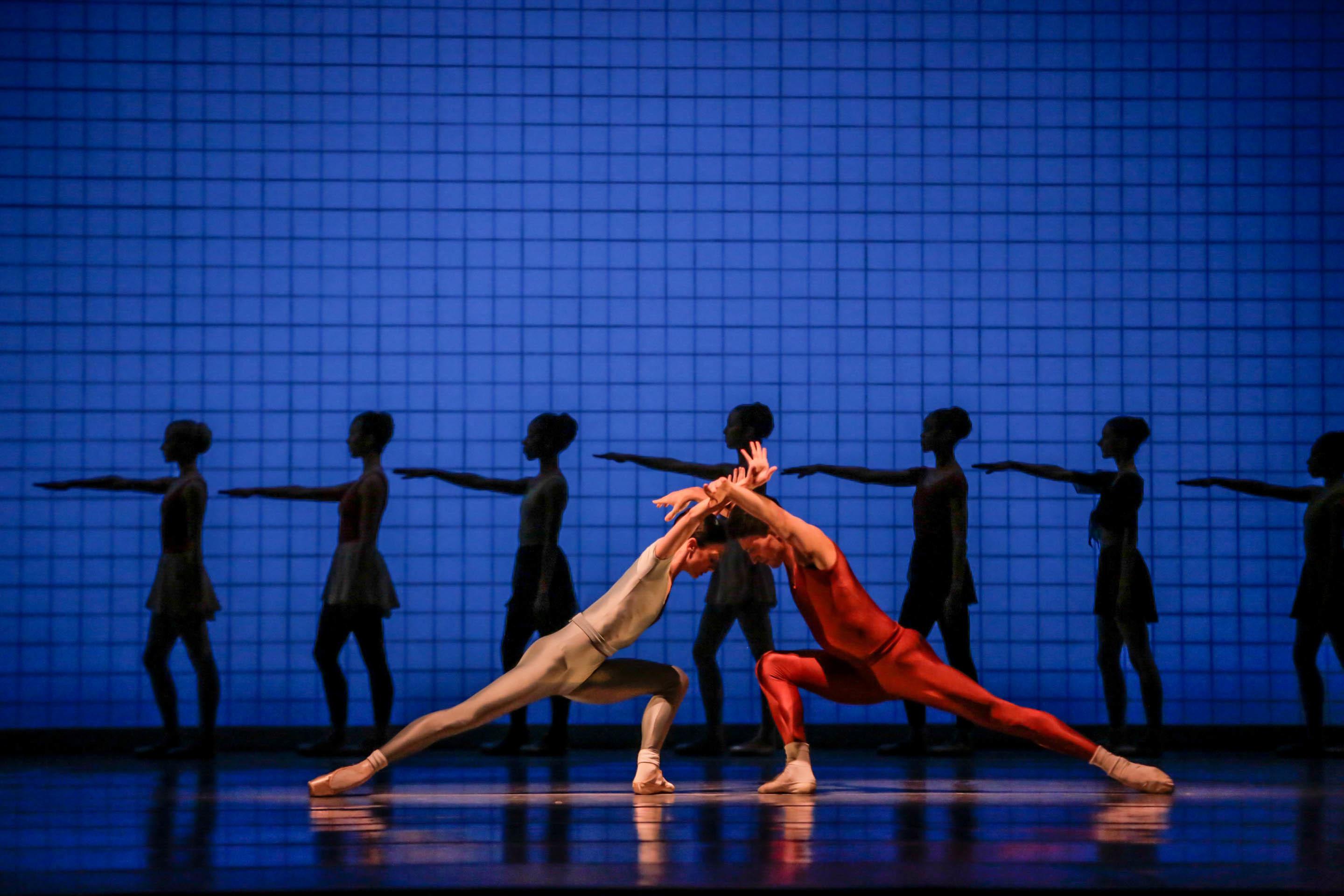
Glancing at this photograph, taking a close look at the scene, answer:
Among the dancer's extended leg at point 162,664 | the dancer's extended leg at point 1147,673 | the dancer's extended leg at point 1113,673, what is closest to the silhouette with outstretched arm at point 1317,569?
the dancer's extended leg at point 1147,673

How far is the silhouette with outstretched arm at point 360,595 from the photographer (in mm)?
6082

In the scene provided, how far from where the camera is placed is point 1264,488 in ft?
21.0

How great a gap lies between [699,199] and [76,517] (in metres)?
3.62

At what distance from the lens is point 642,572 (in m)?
4.55

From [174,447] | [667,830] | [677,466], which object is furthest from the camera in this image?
[677,466]

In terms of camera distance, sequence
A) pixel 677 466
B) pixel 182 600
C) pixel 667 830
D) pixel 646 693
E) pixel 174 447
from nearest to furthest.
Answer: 1. pixel 667 830
2. pixel 646 693
3. pixel 182 600
4. pixel 174 447
5. pixel 677 466

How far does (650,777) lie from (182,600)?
2534mm

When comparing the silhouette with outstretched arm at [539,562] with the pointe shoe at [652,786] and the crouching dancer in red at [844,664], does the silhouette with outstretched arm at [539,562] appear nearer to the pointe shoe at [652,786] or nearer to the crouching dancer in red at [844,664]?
the pointe shoe at [652,786]

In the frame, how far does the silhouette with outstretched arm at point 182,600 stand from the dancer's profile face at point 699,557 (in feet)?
8.37

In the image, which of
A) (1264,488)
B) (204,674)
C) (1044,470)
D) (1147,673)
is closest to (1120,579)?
(1147,673)

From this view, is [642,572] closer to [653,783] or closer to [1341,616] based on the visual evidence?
[653,783]

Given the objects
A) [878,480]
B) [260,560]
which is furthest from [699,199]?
[260,560]

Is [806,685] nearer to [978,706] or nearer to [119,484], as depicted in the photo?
[978,706]

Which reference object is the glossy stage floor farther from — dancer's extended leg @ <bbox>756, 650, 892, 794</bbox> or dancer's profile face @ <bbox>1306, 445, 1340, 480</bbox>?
dancer's profile face @ <bbox>1306, 445, 1340, 480</bbox>
